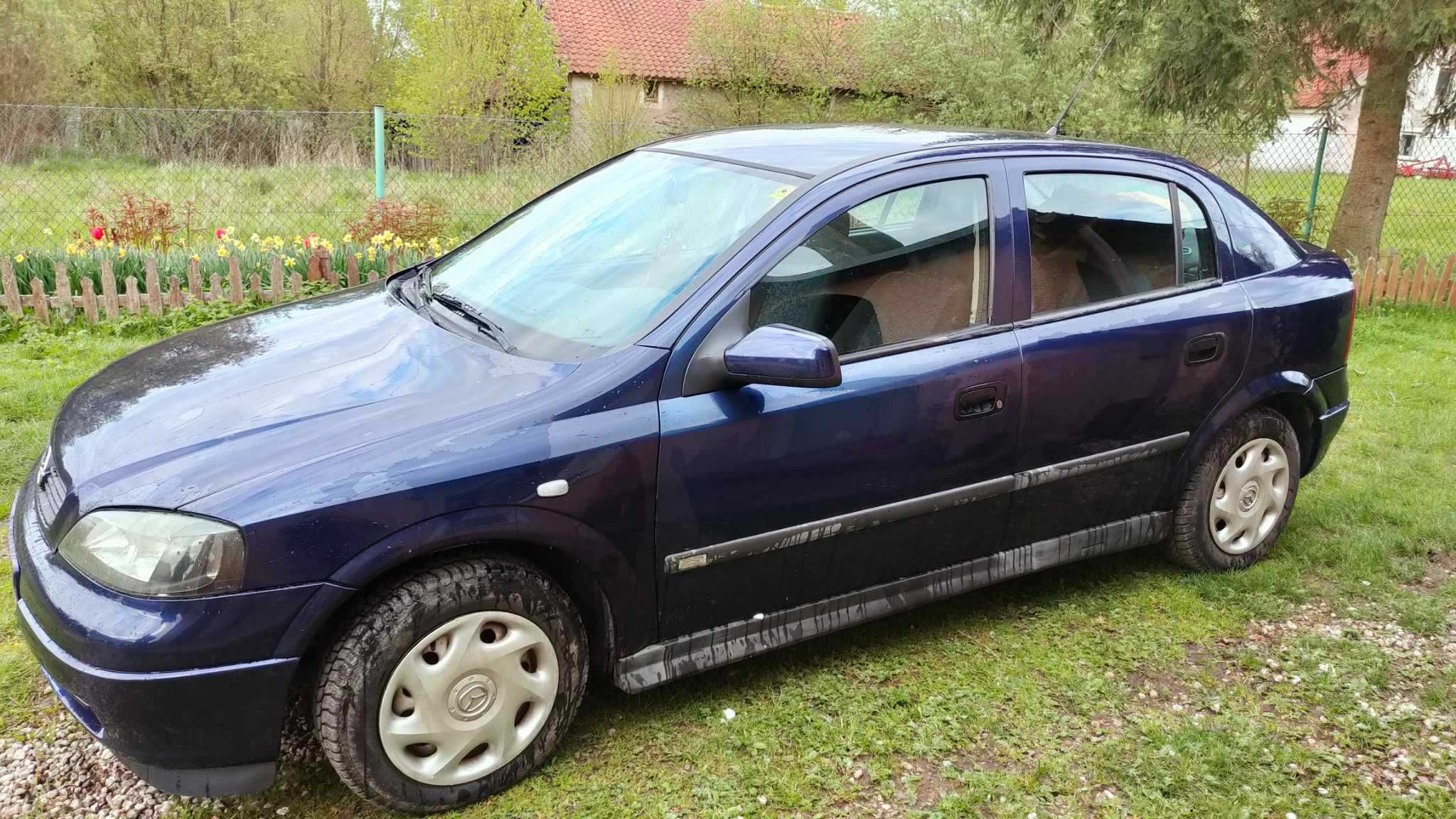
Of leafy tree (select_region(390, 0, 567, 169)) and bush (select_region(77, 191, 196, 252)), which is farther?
leafy tree (select_region(390, 0, 567, 169))

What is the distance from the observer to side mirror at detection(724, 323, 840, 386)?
261 centimetres

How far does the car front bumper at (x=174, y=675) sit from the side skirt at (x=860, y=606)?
0.90 metres

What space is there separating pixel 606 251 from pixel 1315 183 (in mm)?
10569

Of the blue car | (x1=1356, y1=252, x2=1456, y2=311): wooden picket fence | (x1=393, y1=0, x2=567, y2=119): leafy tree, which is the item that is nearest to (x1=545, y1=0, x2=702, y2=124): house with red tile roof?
(x1=393, y1=0, x2=567, y2=119): leafy tree

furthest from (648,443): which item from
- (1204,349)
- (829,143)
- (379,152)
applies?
(379,152)

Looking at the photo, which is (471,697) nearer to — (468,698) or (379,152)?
(468,698)

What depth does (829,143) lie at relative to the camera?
3434mm

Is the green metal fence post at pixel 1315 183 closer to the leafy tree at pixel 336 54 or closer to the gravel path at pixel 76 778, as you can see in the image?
the gravel path at pixel 76 778

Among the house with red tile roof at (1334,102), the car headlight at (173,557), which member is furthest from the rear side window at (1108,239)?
the house with red tile roof at (1334,102)

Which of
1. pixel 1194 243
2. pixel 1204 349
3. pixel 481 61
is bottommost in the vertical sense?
pixel 1204 349

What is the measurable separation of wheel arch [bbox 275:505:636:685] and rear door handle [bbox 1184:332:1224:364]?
2.16m

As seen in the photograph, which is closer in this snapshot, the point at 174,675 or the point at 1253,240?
the point at 174,675

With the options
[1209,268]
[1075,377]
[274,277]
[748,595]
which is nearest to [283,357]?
[748,595]

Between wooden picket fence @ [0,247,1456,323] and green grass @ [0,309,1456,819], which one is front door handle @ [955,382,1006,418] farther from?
wooden picket fence @ [0,247,1456,323]
